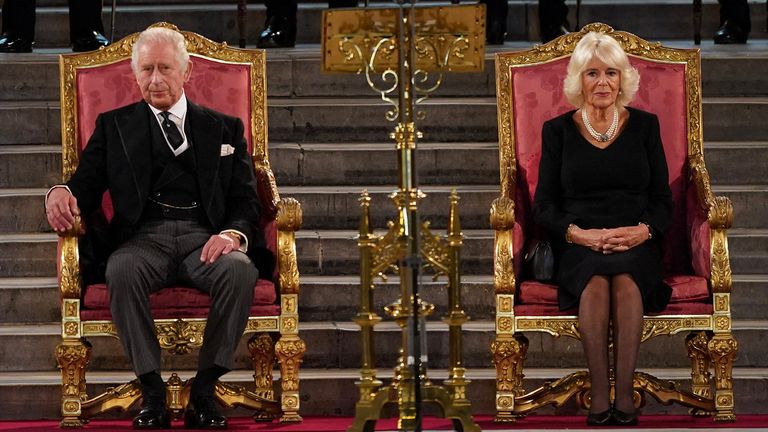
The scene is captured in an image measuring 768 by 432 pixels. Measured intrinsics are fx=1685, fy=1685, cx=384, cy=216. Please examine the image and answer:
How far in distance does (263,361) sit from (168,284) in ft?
1.57

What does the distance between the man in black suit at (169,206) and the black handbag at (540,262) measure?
3.13 ft

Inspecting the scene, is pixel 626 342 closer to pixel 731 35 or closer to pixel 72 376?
pixel 72 376

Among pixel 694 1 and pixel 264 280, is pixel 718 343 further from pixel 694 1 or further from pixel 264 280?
pixel 694 1

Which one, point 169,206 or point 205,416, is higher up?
point 169,206

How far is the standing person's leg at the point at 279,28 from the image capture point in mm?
8383

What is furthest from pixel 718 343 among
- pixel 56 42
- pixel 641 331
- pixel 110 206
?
pixel 56 42

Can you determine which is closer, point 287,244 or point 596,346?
point 596,346

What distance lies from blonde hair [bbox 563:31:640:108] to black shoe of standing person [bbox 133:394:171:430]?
1.78 meters

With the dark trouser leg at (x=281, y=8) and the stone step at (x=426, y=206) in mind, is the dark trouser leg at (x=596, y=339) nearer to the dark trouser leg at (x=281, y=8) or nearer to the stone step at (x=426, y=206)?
the stone step at (x=426, y=206)

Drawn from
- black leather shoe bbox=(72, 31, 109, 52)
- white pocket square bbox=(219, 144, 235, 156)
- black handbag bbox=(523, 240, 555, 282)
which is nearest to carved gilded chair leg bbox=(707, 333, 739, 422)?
black handbag bbox=(523, 240, 555, 282)

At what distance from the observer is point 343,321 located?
6535 mm

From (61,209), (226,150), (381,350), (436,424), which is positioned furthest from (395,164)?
(61,209)

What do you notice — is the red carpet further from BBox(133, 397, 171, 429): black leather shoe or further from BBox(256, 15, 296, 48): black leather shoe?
BBox(256, 15, 296, 48): black leather shoe

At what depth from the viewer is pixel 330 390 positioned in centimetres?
611
